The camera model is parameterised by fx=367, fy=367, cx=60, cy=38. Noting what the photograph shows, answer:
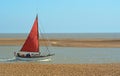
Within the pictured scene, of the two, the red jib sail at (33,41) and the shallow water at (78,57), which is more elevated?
the red jib sail at (33,41)

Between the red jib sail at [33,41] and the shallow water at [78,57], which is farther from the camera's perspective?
the red jib sail at [33,41]

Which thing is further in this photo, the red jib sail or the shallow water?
the red jib sail

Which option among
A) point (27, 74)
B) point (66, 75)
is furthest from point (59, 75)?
point (27, 74)

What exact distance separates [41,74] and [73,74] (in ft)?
6.07

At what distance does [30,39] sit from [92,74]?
782 inches

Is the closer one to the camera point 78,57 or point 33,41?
point 33,41

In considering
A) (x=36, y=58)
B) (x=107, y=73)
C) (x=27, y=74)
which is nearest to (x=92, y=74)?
(x=107, y=73)

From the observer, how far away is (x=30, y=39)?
40375 millimetres

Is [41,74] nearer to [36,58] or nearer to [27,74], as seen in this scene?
[27,74]

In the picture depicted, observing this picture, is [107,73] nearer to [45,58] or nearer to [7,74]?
[7,74]

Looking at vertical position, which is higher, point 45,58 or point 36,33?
point 36,33

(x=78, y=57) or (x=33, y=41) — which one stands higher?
(x=33, y=41)

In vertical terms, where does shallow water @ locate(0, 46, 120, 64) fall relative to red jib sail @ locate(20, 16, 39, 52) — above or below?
below

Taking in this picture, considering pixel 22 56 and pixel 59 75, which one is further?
pixel 22 56
